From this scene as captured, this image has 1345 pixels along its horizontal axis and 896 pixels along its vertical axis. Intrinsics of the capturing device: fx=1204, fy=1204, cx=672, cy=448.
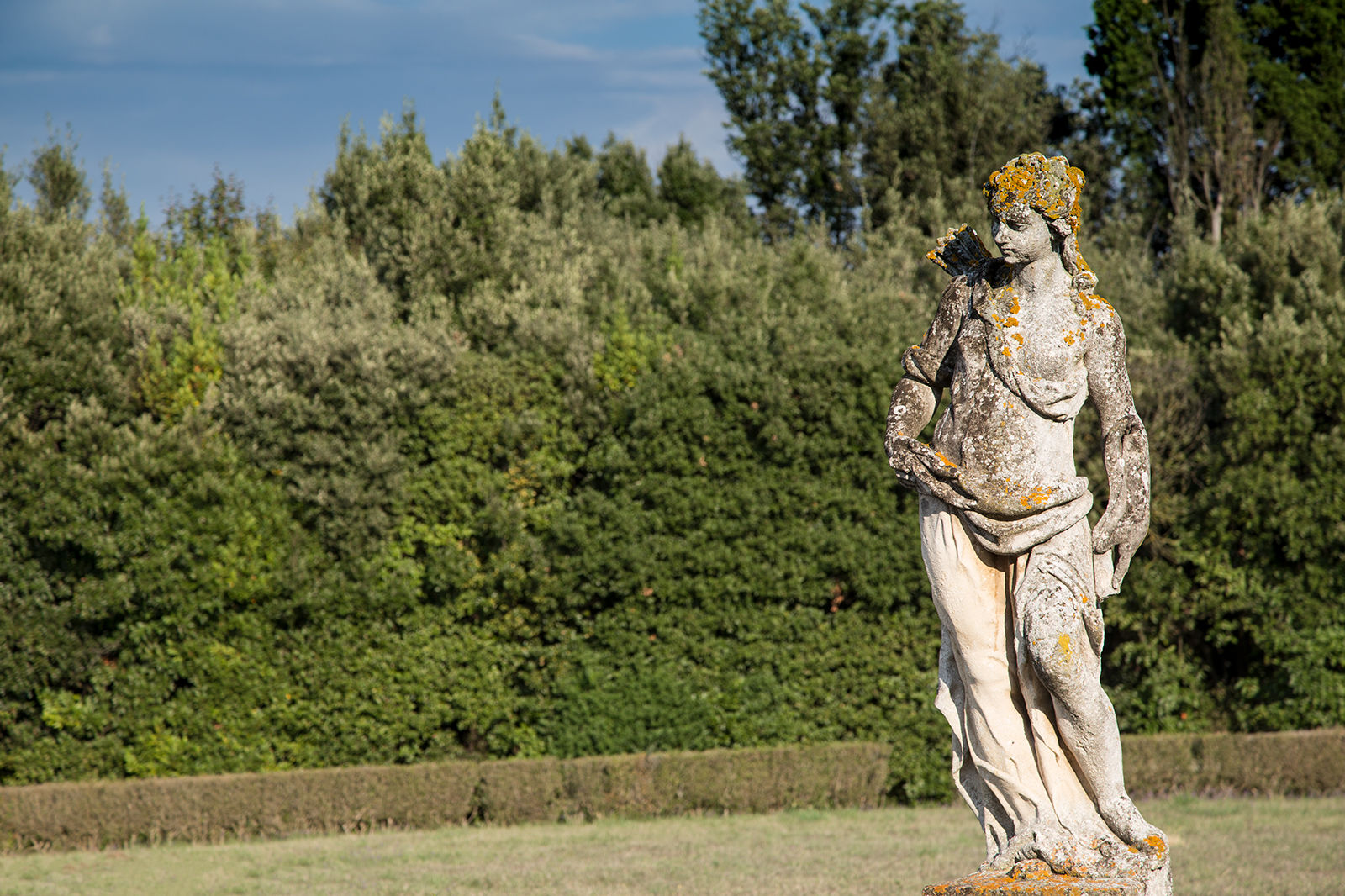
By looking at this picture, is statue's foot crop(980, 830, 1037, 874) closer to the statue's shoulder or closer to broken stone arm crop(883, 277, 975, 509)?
broken stone arm crop(883, 277, 975, 509)

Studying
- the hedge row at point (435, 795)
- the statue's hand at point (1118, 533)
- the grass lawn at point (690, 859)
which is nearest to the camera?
the statue's hand at point (1118, 533)

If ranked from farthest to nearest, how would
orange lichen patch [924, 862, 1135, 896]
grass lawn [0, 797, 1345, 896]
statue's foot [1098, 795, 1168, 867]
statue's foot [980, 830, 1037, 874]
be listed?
1. grass lawn [0, 797, 1345, 896]
2. statue's foot [980, 830, 1037, 874]
3. statue's foot [1098, 795, 1168, 867]
4. orange lichen patch [924, 862, 1135, 896]

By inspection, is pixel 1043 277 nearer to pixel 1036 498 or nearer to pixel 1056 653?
pixel 1036 498

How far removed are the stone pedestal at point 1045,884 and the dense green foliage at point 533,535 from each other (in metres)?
8.85

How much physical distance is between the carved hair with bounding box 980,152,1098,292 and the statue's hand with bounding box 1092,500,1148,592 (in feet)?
3.24

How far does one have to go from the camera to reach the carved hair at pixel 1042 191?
4934 mm

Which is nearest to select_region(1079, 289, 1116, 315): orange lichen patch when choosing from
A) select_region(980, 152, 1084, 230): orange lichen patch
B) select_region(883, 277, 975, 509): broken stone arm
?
select_region(980, 152, 1084, 230): orange lichen patch

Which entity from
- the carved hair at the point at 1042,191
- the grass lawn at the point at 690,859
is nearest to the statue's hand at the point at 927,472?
the carved hair at the point at 1042,191

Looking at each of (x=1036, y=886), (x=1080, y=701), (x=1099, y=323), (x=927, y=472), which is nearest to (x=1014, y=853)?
(x=1036, y=886)

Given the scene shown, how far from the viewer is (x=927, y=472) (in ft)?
16.6

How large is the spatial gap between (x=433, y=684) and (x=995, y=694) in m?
9.65

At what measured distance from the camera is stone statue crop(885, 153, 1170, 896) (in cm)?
482

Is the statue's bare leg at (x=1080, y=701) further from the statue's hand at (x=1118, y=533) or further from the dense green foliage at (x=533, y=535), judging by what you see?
the dense green foliage at (x=533, y=535)

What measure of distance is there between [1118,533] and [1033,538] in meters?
0.47
